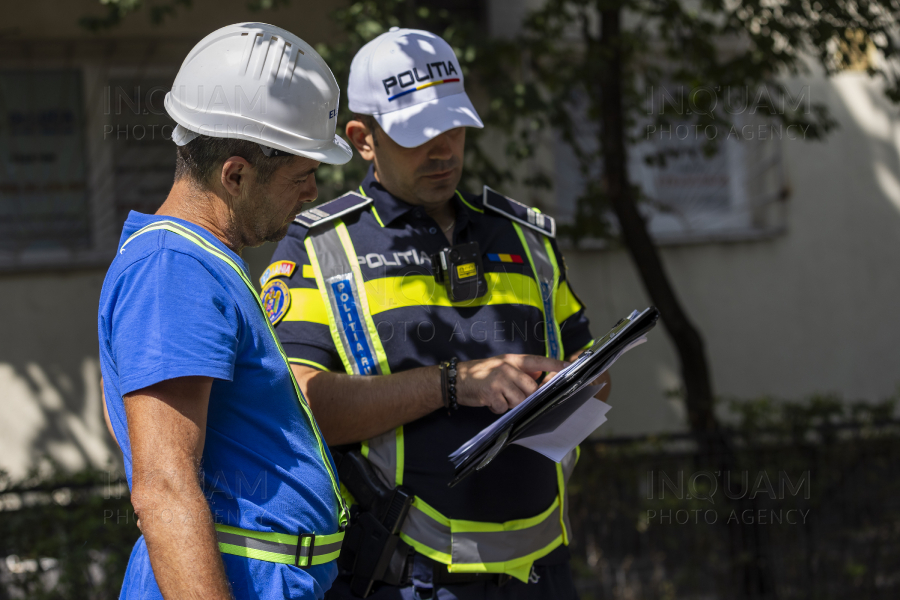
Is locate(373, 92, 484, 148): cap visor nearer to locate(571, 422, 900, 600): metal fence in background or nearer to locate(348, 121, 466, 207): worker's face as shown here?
locate(348, 121, 466, 207): worker's face

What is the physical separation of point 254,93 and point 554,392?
0.79 meters

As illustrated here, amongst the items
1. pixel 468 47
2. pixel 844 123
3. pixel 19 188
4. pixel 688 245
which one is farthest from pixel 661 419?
pixel 19 188

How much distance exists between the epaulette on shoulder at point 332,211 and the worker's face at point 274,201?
0.54m

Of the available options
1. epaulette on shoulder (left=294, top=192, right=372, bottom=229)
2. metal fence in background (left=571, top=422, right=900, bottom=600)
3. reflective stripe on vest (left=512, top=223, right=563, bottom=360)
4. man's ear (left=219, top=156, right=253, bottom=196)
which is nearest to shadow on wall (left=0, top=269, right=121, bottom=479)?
metal fence in background (left=571, top=422, right=900, bottom=600)

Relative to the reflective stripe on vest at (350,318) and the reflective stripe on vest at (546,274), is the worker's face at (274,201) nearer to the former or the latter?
the reflective stripe on vest at (350,318)

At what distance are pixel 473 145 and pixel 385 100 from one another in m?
2.33

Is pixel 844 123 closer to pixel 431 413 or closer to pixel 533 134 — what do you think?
pixel 533 134

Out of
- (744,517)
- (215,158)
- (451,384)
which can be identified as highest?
(215,158)

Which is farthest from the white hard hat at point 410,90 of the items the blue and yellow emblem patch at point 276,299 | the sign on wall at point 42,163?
the sign on wall at point 42,163

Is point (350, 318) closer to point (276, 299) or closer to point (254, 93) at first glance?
point (276, 299)

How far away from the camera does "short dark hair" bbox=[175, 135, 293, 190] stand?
1.34 meters

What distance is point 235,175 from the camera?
1349mm

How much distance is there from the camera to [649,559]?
13.9 ft

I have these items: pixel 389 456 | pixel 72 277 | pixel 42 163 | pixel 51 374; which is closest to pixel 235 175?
pixel 389 456
